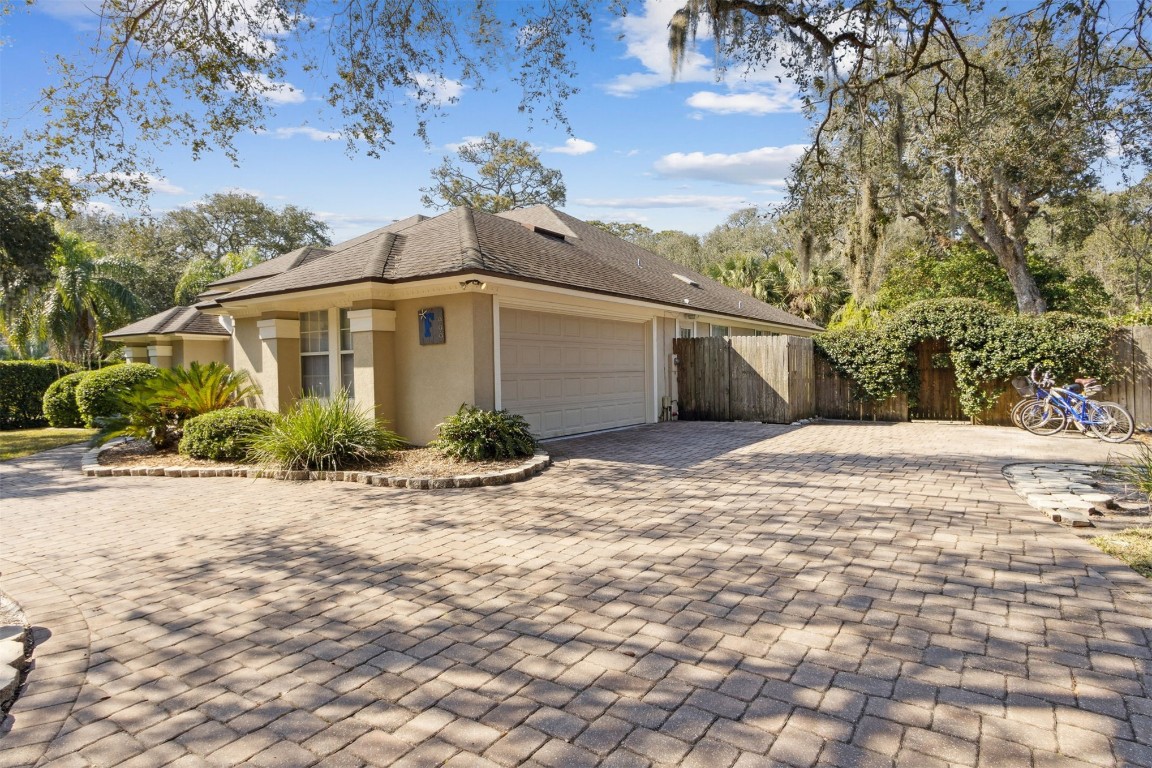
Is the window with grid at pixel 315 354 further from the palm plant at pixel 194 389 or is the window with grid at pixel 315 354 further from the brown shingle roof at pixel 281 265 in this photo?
the brown shingle roof at pixel 281 265

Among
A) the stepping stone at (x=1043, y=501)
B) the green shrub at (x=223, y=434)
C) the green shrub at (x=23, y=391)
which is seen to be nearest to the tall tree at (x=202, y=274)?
the green shrub at (x=23, y=391)

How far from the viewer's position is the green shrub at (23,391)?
1756cm

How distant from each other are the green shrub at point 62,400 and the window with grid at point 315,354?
882 centimetres

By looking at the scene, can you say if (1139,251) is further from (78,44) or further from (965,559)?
(78,44)

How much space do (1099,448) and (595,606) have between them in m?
9.92

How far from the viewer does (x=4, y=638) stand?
3553mm

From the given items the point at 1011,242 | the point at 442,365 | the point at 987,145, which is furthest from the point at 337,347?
the point at 1011,242

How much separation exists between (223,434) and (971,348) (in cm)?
1377

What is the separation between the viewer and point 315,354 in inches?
476

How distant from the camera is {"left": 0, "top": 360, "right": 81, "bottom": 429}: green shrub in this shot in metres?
17.6

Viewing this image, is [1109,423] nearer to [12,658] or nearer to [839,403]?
[839,403]

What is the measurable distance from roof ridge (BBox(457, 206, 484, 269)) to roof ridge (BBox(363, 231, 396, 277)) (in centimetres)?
128

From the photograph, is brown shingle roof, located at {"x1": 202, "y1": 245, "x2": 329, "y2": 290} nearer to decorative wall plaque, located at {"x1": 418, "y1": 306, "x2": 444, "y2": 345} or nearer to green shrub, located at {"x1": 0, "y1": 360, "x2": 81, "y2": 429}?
green shrub, located at {"x1": 0, "y1": 360, "x2": 81, "y2": 429}

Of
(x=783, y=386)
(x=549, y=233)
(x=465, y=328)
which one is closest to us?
(x=465, y=328)
